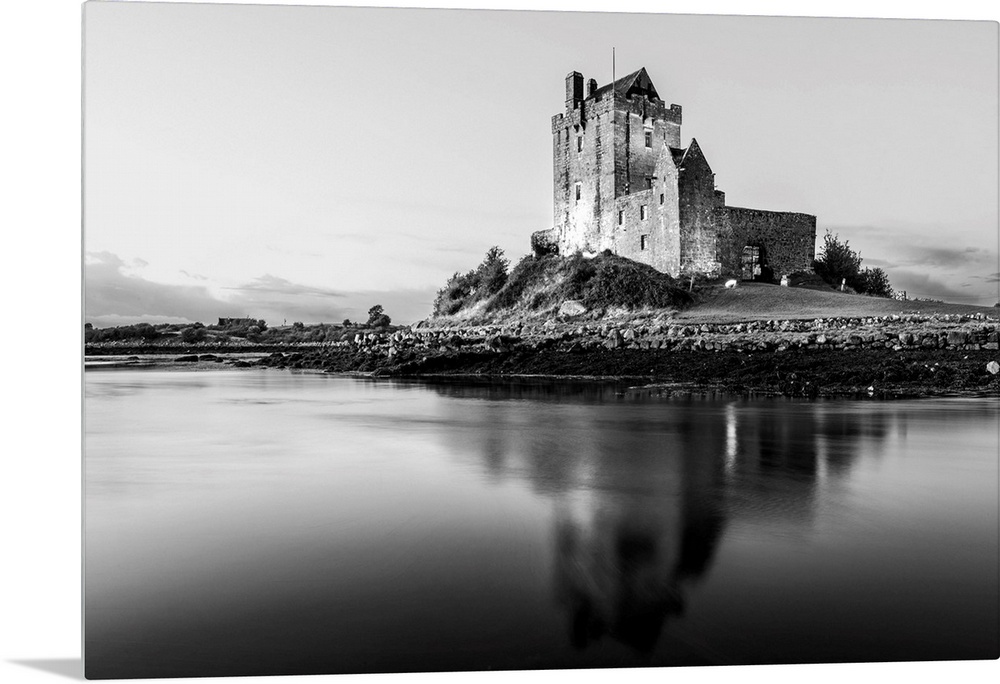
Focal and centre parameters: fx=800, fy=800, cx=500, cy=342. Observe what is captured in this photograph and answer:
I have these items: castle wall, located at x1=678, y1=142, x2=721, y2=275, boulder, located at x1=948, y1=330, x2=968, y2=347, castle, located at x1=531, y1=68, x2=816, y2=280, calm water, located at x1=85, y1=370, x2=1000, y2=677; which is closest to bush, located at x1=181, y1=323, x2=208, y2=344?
calm water, located at x1=85, y1=370, x2=1000, y2=677

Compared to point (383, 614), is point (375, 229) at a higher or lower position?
higher

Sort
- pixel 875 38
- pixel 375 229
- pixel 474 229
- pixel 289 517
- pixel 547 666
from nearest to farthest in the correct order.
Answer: pixel 547 666 < pixel 289 517 < pixel 875 38 < pixel 375 229 < pixel 474 229

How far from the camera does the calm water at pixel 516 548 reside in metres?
3.22

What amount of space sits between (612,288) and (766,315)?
320cm

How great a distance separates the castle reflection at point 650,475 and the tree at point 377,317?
1.03m

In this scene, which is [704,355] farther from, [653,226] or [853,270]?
[653,226]

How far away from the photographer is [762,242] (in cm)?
1598

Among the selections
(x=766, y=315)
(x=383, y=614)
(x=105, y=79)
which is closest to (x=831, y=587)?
(x=383, y=614)

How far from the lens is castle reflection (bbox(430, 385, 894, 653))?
3.37 meters

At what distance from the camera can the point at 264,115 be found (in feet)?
14.2

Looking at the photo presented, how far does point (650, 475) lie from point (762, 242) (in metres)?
12.4

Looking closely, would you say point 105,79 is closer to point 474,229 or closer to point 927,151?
point 474,229

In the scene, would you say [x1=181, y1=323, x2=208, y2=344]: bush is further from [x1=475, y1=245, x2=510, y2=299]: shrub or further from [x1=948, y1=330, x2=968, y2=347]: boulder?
[x1=948, y1=330, x2=968, y2=347]: boulder

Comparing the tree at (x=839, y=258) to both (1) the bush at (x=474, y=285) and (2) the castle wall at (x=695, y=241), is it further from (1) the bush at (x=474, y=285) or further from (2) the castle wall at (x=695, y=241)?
(2) the castle wall at (x=695, y=241)
